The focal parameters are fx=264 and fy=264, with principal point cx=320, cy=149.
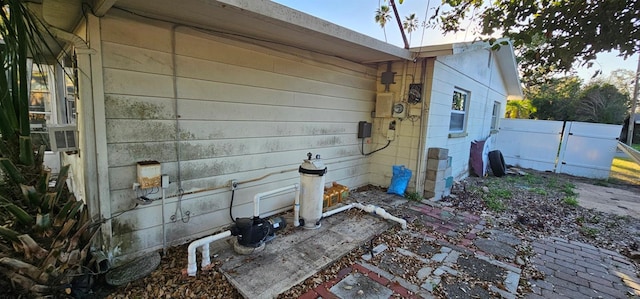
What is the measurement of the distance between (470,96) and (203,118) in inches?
246

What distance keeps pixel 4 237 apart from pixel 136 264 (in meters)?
0.96

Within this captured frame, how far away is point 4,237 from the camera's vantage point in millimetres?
1799

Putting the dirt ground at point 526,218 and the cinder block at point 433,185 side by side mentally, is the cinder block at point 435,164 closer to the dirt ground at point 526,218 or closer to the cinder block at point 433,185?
the cinder block at point 433,185

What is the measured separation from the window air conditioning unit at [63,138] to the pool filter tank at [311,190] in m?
2.31

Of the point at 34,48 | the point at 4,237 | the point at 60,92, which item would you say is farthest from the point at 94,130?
the point at 60,92

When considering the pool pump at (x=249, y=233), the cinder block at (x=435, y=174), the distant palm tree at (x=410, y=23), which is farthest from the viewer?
the cinder block at (x=435, y=174)

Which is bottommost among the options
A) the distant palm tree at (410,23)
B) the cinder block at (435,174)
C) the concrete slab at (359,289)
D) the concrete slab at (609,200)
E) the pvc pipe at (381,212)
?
the concrete slab at (609,200)

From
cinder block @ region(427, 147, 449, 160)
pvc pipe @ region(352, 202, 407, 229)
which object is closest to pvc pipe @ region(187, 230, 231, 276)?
pvc pipe @ region(352, 202, 407, 229)

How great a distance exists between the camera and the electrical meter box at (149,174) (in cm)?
249

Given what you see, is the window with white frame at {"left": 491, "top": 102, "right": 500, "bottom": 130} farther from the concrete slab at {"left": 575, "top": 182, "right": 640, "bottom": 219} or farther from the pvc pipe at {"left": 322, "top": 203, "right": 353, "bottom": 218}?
the pvc pipe at {"left": 322, "top": 203, "right": 353, "bottom": 218}

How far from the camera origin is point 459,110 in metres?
6.28

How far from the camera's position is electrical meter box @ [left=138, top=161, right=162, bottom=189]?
2.49 metres

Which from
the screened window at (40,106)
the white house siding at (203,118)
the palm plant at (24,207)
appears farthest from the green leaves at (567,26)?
the screened window at (40,106)

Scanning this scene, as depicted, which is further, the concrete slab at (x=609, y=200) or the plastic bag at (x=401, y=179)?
the concrete slab at (x=609, y=200)
